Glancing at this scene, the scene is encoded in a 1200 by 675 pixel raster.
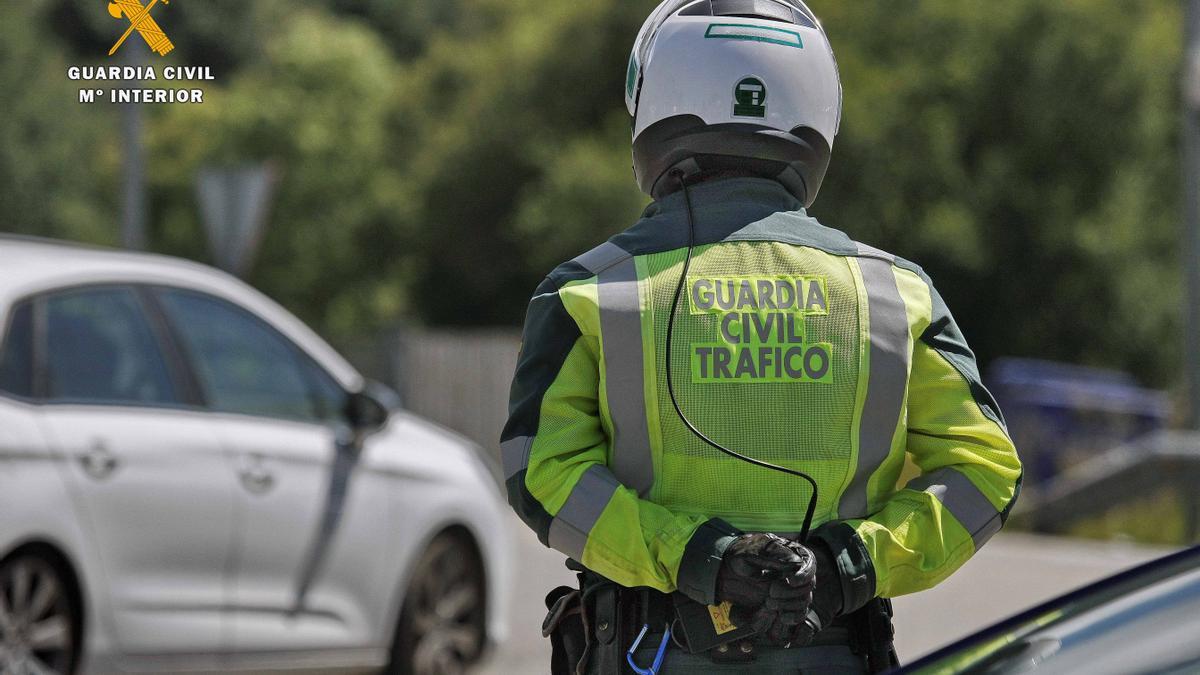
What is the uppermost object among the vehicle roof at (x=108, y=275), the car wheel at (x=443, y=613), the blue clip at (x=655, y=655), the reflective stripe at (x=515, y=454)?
the vehicle roof at (x=108, y=275)

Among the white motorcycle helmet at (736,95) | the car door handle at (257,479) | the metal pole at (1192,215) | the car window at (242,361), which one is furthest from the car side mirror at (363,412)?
the metal pole at (1192,215)

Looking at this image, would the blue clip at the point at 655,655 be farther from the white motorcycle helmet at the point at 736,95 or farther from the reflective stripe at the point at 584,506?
the white motorcycle helmet at the point at 736,95

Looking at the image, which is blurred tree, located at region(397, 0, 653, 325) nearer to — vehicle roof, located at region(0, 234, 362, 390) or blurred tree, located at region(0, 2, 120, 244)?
blurred tree, located at region(0, 2, 120, 244)

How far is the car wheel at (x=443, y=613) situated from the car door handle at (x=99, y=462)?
1.54m

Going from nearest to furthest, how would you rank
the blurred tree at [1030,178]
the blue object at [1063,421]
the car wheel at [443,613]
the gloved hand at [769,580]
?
the gloved hand at [769,580]
the car wheel at [443,613]
the blue object at [1063,421]
the blurred tree at [1030,178]

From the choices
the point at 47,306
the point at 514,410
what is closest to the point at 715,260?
the point at 514,410

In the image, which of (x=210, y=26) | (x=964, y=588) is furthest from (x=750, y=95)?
(x=210, y=26)

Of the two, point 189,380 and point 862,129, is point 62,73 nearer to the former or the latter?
point 862,129

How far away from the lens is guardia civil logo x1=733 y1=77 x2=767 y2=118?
104 inches

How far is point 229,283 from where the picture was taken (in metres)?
6.38

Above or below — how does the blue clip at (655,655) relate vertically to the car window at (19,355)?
below

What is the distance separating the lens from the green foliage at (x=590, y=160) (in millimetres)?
28734

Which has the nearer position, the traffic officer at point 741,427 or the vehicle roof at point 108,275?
the traffic officer at point 741,427

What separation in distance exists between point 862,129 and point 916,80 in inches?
52.1
